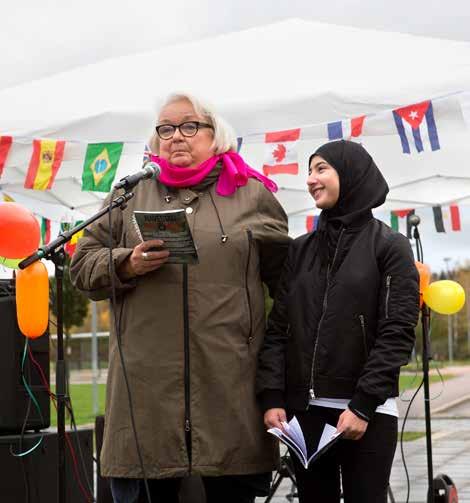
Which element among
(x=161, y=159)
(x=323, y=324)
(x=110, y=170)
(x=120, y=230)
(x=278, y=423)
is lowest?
(x=278, y=423)

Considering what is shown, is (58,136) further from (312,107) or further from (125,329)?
(125,329)

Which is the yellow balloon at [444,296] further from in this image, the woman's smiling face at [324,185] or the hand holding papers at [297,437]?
the hand holding papers at [297,437]

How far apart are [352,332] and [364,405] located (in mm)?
237

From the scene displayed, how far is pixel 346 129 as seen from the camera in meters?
6.13

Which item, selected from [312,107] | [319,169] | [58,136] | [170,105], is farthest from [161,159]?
[58,136]

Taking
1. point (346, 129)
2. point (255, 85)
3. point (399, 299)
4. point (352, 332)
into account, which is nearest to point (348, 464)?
point (352, 332)

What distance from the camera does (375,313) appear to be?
2.94m

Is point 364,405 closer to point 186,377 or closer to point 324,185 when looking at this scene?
point 186,377

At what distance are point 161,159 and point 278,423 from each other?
99 centimetres

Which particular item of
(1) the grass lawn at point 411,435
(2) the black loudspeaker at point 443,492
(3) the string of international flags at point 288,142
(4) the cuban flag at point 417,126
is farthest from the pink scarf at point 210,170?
(1) the grass lawn at point 411,435

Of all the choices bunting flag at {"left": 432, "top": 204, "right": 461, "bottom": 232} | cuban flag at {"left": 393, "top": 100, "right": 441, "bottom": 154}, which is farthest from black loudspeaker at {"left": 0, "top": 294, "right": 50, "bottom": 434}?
bunting flag at {"left": 432, "top": 204, "right": 461, "bottom": 232}

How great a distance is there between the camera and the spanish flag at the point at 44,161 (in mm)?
6746

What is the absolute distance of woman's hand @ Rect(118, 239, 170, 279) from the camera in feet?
9.38

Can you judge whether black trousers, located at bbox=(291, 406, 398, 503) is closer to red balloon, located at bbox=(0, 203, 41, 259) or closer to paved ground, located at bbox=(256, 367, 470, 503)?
red balloon, located at bbox=(0, 203, 41, 259)
